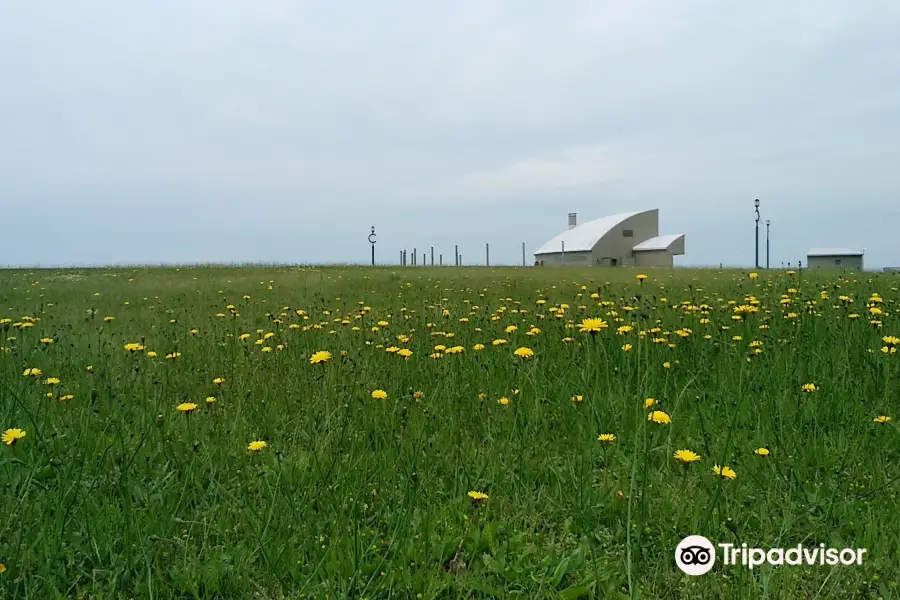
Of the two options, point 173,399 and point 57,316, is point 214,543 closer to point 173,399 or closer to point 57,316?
point 173,399

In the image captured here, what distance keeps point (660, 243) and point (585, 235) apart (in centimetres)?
681

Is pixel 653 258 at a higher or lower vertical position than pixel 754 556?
higher

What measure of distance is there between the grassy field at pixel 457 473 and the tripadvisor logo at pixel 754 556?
40 millimetres

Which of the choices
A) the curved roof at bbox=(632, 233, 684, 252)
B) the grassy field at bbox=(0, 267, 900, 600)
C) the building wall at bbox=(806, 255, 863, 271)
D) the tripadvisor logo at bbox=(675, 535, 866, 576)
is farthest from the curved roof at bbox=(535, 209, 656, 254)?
the tripadvisor logo at bbox=(675, 535, 866, 576)

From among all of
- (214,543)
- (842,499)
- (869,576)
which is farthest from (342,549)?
(842,499)

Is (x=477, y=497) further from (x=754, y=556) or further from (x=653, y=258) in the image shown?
(x=653, y=258)

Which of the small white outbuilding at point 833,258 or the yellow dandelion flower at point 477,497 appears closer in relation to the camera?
the yellow dandelion flower at point 477,497

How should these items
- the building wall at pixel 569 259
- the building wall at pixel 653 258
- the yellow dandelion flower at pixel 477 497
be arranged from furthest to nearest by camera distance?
the building wall at pixel 653 258
the building wall at pixel 569 259
the yellow dandelion flower at pixel 477 497

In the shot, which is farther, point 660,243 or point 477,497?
point 660,243

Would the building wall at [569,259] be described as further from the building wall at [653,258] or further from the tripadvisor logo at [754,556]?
the tripadvisor logo at [754,556]

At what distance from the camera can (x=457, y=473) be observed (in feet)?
7.93

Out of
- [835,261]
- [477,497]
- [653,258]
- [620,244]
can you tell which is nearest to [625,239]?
[620,244]

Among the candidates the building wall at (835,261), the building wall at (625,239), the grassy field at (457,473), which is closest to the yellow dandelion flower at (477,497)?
the grassy field at (457,473)

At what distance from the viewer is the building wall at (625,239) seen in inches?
1928
